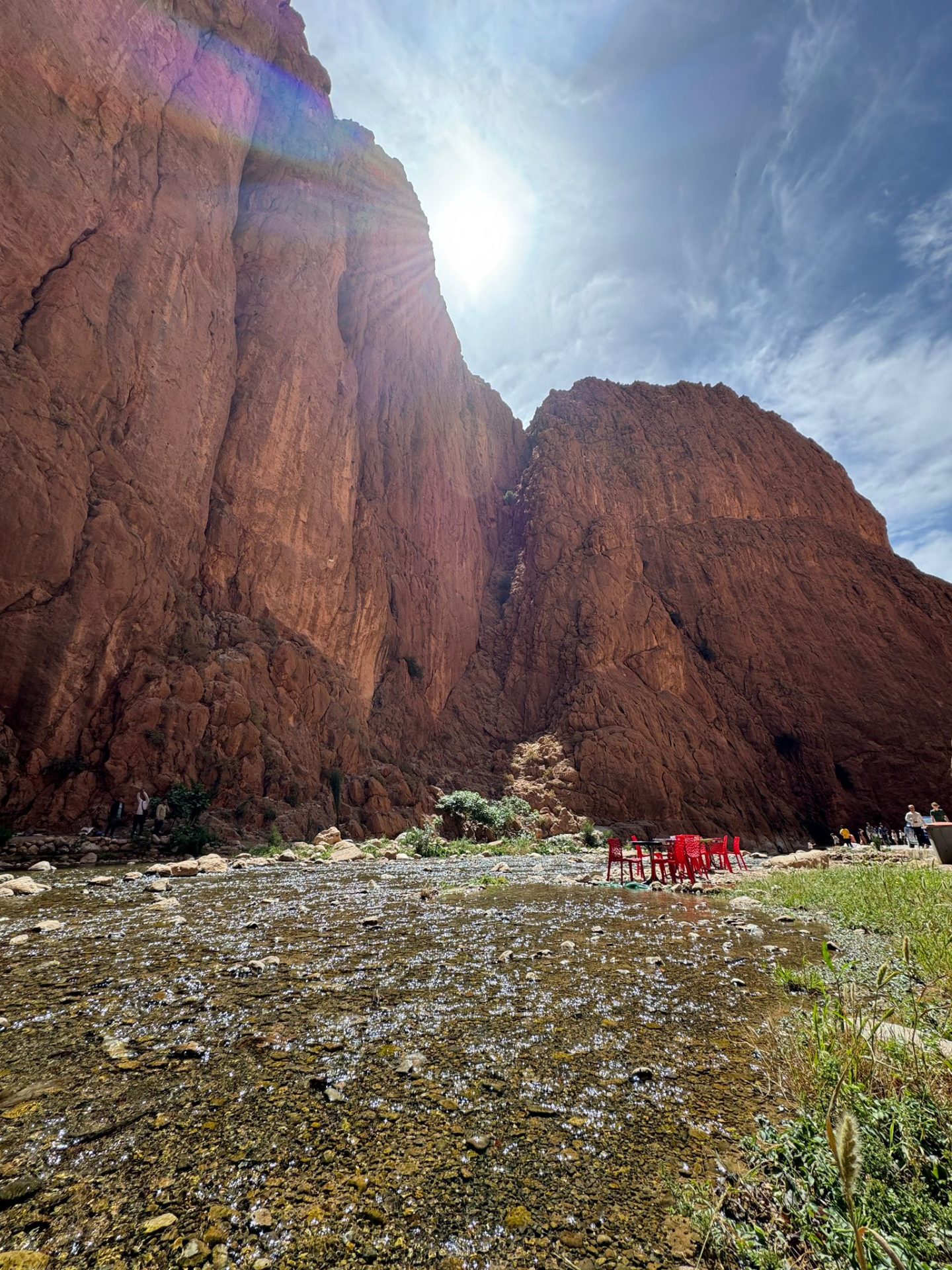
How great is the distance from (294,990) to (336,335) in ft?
135

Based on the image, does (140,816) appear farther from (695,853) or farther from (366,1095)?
(366,1095)

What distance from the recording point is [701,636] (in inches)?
1880

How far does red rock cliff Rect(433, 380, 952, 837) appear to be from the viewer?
37969mm

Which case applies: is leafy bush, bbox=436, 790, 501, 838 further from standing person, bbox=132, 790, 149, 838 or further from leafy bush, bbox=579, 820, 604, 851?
standing person, bbox=132, 790, 149, 838

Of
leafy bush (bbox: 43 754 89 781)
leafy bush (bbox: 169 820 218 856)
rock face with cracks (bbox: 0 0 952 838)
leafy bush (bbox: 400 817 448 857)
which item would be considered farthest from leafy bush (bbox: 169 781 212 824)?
leafy bush (bbox: 400 817 448 857)

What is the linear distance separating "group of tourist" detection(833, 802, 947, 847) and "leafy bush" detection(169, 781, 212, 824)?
24.5 meters

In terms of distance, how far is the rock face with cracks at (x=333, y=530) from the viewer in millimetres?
19562

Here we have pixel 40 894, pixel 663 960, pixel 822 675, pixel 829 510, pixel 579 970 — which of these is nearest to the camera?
pixel 579 970

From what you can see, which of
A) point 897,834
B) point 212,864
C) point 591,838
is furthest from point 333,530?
point 897,834

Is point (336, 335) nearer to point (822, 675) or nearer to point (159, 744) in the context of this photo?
point (159, 744)

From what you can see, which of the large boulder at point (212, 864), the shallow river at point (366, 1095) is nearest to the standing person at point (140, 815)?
the large boulder at point (212, 864)

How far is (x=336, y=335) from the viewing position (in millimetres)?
38219

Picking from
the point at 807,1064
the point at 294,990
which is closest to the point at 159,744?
the point at 294,990

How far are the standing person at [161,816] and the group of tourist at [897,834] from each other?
25174 mm
